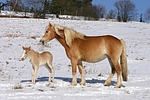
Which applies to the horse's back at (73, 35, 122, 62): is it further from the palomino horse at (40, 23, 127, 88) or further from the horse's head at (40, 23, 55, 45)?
the horse's head at (40, 23, 55, 45)

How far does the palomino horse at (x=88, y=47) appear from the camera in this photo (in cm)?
1037

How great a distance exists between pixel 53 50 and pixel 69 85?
12.1m

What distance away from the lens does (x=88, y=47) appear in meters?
10.5

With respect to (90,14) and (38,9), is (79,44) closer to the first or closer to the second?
(38,9)

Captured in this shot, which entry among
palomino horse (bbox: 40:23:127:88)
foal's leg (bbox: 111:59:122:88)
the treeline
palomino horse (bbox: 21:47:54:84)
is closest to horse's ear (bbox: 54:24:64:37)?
palomino horse (bbox: 40:23:127:88)

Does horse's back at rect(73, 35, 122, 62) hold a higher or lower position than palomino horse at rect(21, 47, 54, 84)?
higher

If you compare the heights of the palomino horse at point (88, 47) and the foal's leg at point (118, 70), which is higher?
the palomino horse at point (88, 47)

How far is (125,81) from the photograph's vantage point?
11.5m

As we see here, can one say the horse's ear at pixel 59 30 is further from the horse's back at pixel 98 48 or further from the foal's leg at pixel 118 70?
the foal's leg at pixel 118 70

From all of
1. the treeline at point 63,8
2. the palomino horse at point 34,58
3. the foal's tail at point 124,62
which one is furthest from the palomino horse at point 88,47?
the treeline at point 63,8

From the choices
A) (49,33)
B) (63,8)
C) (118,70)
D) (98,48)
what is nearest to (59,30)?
(49,33)

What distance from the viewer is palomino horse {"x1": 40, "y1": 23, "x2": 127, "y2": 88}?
10.4 meters

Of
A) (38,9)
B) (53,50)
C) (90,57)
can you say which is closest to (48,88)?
(90,57)

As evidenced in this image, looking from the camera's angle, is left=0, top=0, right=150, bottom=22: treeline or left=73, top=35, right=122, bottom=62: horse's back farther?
left=0, top=0, right=150, bottom=22: treeline
